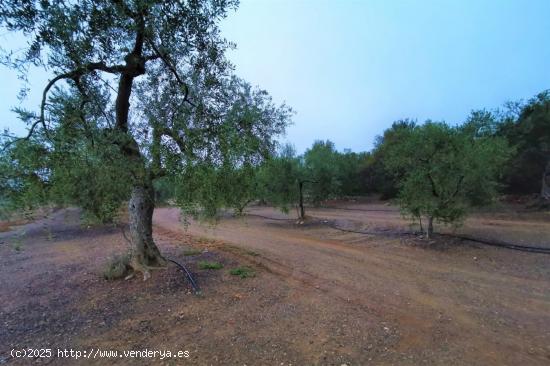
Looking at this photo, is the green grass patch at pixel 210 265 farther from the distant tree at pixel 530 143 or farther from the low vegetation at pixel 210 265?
the distant tree at pixel 530 143

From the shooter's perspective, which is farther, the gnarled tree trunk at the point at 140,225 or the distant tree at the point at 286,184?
the distant tree at the point at 286,184

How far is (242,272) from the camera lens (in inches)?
304

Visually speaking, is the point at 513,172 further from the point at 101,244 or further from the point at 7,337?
the point at 7,337

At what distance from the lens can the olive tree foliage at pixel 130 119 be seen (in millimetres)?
4402

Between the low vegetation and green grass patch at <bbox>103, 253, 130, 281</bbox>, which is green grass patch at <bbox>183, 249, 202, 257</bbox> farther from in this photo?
green grass patch at <bbox>103, 253, 130, 281</bbox>

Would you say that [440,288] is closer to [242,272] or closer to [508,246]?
[242,272]

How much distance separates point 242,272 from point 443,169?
7.43m

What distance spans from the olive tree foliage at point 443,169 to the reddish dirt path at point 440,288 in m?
1.37

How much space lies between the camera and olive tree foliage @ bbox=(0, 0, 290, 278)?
4402 millimetres

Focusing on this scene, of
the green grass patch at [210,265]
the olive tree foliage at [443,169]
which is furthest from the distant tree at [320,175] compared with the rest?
the green grass patch at [210,265]

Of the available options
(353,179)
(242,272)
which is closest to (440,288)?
(242,272)

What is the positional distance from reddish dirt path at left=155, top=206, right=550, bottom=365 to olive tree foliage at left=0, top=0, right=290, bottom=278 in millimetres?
3286

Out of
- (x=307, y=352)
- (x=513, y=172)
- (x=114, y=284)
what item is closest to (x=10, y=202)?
(x=114, y=284)

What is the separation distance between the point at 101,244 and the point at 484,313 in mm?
12501
